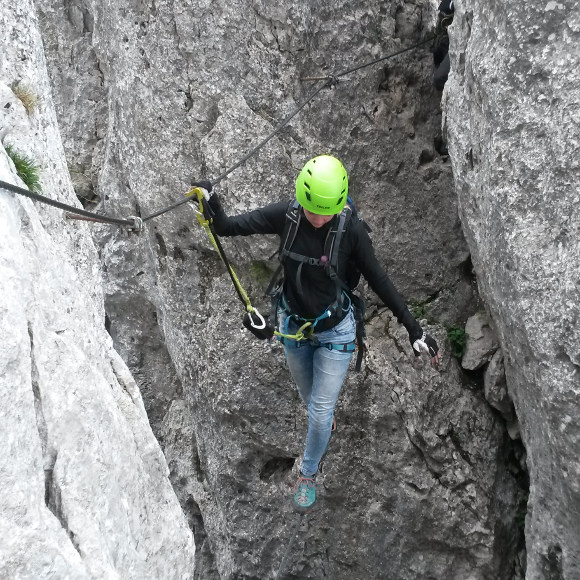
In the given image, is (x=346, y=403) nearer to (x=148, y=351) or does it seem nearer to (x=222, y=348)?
(x=222, y=348)

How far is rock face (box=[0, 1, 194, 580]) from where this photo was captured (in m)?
3.28

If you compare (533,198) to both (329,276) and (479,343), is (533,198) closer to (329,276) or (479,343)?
(329,276)

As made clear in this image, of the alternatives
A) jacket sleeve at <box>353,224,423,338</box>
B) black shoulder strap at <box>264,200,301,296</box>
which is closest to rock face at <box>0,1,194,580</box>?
black shoulder strap at <box>264,200,301,296</box>

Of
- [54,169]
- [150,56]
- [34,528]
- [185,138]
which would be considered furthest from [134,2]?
[34,528]

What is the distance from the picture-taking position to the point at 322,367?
250 inches

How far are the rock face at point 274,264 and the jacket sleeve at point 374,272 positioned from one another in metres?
2.08

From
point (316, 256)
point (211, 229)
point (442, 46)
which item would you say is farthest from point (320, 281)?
point (442, 46)

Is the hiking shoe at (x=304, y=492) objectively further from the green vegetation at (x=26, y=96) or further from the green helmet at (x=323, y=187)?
the green vegetation at (x=26, y=96)

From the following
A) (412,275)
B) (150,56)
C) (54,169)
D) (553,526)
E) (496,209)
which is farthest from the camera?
(412,275)

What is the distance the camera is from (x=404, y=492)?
8109 mm

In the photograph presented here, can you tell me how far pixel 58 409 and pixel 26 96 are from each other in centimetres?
206

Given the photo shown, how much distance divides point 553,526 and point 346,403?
8.22 ft

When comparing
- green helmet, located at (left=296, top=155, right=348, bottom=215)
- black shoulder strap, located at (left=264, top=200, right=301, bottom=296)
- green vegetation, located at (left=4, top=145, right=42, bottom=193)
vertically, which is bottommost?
green vegetation, located at (left=4, top=145, right=42, bottom=193)

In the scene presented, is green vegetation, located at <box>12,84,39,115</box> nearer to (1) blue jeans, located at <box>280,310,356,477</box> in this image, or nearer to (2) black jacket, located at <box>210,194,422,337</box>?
(2) black jacket, located at <box>210,194,422,337</box>
